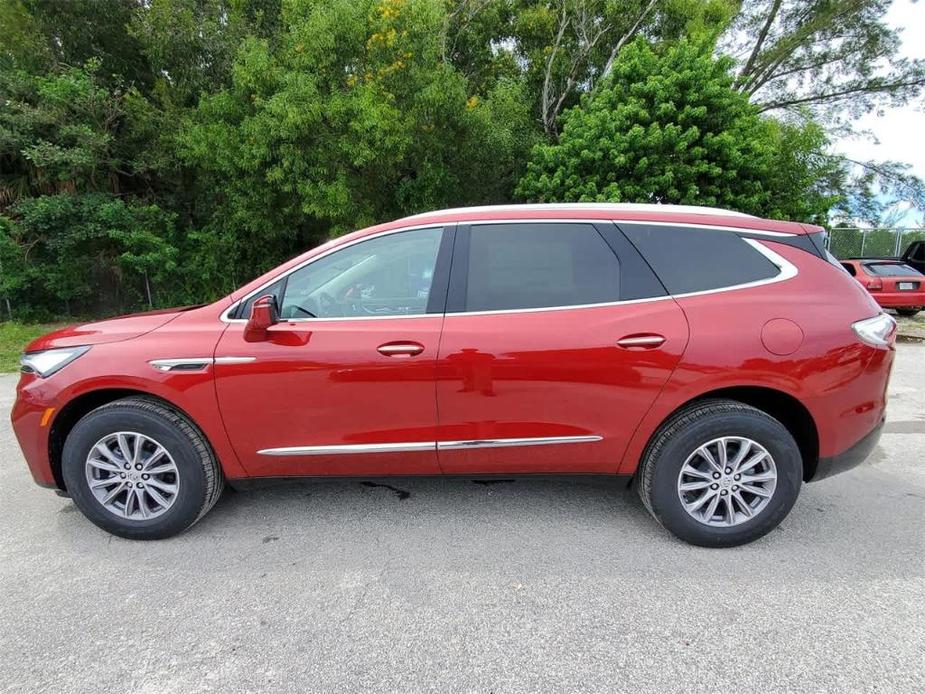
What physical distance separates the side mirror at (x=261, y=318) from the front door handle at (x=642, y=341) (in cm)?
177

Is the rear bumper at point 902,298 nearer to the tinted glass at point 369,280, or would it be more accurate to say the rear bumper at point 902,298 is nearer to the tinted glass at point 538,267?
the tinted glass at point 538,267

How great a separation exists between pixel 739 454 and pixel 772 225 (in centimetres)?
125

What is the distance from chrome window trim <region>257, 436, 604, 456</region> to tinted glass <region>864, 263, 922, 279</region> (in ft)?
39.9

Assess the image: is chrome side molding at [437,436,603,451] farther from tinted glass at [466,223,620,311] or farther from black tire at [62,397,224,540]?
black tire at [62,397,224,540]

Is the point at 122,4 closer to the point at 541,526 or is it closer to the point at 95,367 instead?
the point at 95,367

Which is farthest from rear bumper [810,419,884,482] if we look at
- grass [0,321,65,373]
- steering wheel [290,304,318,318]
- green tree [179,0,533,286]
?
grass [0,321,65,373]

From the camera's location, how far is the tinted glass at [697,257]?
2.78 meters

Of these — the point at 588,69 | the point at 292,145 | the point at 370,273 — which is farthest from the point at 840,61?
the point at 370,273

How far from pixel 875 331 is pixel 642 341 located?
4.01 feet

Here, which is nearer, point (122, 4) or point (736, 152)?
point (736, 152)

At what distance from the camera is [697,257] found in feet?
9.25

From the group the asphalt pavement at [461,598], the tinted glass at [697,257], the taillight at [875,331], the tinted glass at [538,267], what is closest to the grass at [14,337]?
the asphalt pavement at [461,598]

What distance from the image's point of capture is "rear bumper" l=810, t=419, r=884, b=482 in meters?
2.78

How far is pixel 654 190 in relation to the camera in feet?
33.7
